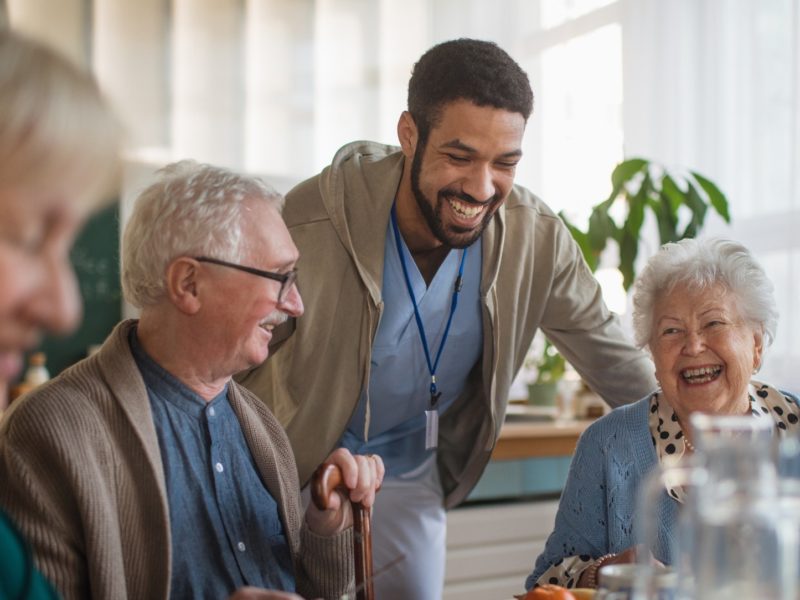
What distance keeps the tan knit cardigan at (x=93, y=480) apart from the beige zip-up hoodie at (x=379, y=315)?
1.90 ft

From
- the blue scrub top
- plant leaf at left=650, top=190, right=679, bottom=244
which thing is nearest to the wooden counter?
plant leaf at left=650, top=190, right=679, bottom=244

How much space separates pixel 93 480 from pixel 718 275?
124 centimetres

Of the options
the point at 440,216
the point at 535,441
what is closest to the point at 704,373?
the point at 440,216

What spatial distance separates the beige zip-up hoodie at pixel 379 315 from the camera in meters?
2.06

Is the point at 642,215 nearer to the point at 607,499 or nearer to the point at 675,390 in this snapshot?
the point at 675,390

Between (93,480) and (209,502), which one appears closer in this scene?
(93,480)

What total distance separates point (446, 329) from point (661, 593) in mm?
1253

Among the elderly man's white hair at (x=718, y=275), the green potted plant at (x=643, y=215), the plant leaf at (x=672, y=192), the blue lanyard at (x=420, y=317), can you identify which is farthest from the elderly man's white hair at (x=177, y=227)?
the plant leaf at (x=672, y=192)

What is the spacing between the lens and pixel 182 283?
1515 mm

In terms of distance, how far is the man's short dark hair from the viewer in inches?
75.2

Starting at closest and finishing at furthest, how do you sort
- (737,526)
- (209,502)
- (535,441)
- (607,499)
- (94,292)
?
(737,526) < (209,502) < (607,499) < (535,441) < (94,292)

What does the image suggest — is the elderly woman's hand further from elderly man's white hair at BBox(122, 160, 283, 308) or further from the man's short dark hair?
the man's short dark hair

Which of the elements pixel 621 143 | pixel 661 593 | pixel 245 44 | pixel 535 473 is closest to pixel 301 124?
pixel 245 44

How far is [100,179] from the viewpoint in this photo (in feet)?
2.26
